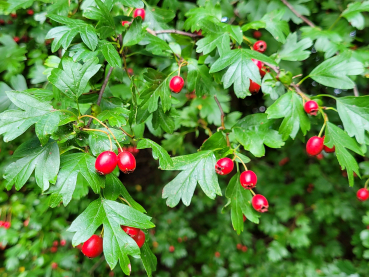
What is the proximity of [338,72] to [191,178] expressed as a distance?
Answer: 2.93ft

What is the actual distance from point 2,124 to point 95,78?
1.41 ft

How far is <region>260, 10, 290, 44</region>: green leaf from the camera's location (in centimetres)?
127

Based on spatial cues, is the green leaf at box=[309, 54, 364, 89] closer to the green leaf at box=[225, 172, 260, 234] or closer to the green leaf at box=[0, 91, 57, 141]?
the green leaf at box=[225, 172, 260, 234]

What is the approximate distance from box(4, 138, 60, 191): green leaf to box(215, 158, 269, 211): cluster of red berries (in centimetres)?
64

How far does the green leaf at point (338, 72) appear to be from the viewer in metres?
1.12

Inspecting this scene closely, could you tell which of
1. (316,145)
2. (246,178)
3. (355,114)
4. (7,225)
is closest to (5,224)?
(7,225)

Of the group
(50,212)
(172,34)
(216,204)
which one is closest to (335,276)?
(216,204)

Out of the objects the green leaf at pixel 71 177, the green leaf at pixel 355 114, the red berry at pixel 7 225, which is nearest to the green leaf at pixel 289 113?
the green leaf at pixel 355 114

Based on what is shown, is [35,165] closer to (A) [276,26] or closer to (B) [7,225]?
(A) [276,26]

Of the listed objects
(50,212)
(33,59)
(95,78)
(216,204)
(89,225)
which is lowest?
(216,204)

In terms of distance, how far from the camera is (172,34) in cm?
134

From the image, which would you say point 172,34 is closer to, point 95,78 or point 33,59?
point 95,78

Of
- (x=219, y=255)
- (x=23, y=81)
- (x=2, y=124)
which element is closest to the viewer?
(x=2, y=124)

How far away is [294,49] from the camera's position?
1281 millimetres
